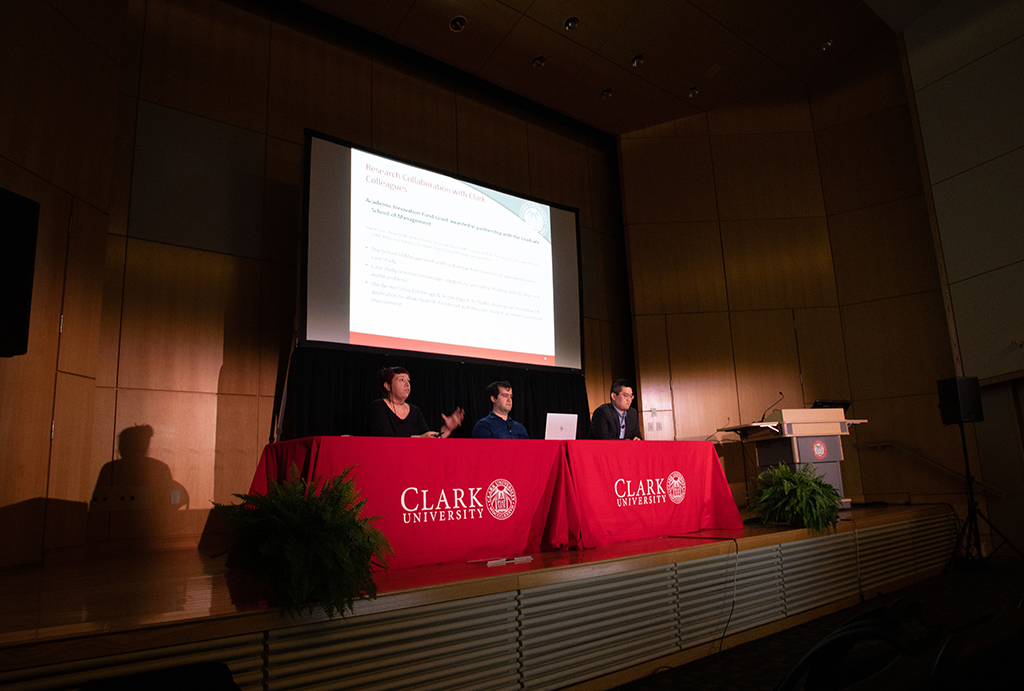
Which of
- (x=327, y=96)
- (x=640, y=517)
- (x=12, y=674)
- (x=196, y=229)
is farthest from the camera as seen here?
(x=327, y=96)

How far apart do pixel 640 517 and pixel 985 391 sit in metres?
4.70

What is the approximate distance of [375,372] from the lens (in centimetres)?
579

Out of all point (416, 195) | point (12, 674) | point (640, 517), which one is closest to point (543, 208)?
point (416, 195)

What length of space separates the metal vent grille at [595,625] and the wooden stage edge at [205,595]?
4cm

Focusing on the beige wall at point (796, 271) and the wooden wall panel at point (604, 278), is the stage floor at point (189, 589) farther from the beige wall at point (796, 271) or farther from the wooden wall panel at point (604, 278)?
the wooden wall panel at point (604, 278)

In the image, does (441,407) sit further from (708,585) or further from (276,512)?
(276,512)

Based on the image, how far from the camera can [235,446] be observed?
546cm

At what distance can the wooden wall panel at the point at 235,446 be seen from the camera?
5320mm

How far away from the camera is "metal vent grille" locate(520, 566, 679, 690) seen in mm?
2570

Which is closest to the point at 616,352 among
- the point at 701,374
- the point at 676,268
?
the point at 701,374

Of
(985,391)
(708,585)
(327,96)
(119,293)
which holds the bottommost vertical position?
(708,585)

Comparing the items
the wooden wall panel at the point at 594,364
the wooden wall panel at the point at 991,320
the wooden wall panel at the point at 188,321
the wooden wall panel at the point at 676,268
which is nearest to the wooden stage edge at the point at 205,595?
the wooden wall panel at the point at 188,321

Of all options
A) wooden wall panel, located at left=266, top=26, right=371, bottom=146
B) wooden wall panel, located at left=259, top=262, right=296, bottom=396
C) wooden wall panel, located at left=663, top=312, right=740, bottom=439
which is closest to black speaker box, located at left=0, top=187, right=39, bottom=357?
wooden wall panel, located at left=259, top=262, right=296, bottom=396

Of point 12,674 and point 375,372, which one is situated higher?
point 375,372
